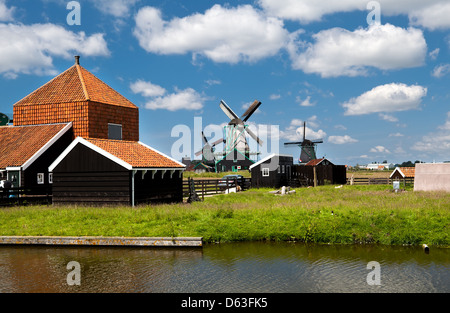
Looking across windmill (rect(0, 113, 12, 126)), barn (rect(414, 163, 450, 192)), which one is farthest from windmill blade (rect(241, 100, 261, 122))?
windmill (rect(0, 113, 12, 126))

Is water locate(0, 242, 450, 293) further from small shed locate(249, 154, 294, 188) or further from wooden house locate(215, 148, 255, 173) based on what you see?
wooden house locate(215, 148, 255, 173)

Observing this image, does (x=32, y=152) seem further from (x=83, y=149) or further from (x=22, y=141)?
(x=83, y=149)

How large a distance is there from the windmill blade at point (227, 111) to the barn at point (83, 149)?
45.1 m

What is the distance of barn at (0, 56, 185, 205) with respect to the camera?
23.0m

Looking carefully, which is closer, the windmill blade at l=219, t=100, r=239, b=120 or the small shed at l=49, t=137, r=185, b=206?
the small shed at l=49, t=137, r=185, b=206

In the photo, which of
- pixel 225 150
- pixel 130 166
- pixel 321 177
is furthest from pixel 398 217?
pixel 225 150

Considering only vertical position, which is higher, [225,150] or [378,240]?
[225,150]

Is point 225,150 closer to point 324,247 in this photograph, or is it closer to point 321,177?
point 321,177

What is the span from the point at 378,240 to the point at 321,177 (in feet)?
106

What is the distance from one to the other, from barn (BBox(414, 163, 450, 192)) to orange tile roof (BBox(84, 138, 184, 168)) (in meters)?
21.6

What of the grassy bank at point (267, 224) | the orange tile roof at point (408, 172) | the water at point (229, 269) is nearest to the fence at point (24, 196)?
the grassy bank at point (267, 224)

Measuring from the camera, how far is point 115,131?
98.9ft
